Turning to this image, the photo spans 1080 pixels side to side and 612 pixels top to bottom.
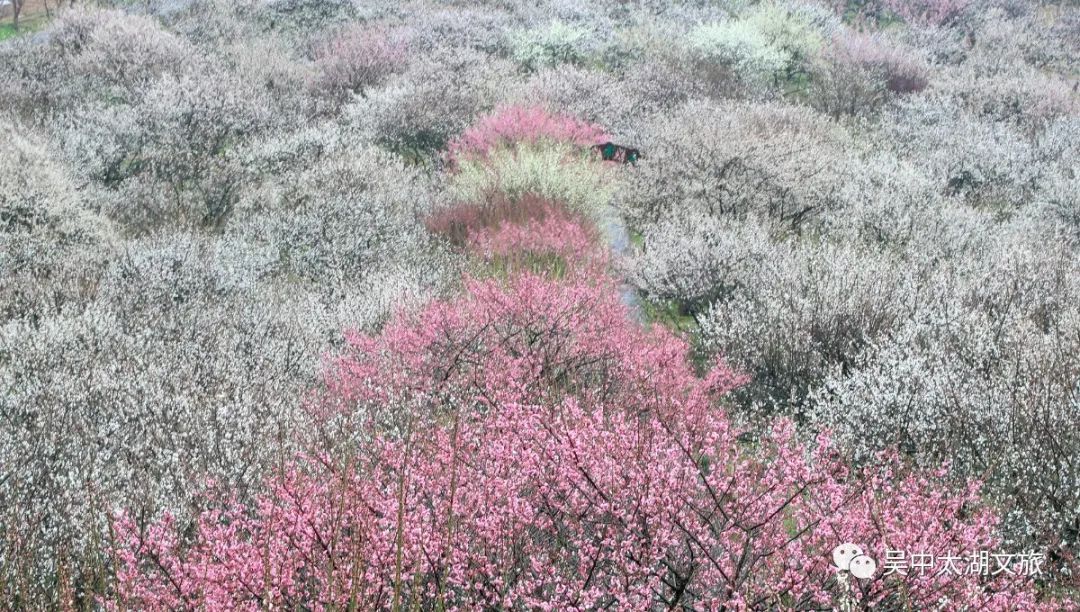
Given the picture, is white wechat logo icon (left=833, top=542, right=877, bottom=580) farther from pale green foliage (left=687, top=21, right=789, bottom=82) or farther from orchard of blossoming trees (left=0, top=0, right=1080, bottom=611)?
pale green foliage (left=687, top=21, right=789, bottom=82)

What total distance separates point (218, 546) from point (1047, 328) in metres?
18.6

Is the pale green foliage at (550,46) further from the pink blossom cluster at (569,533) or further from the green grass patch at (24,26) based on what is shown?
the pink blossom cluster at (569,533)

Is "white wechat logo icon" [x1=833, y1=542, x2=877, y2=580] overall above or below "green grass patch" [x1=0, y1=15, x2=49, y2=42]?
above

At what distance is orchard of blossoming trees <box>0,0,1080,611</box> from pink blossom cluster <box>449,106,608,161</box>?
23 cm

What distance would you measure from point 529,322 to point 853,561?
1204 centimetres

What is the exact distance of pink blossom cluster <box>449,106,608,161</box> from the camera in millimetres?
33531

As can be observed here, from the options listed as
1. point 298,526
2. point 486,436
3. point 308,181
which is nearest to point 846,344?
point 486,436

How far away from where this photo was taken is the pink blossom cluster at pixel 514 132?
33531 millimetres

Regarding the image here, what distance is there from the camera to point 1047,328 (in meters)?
18.3

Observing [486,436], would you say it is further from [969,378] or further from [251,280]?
[251,280]

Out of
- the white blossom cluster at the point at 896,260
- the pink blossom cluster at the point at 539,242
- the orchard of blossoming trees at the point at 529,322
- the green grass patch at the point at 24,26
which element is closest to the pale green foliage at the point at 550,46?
the orchard of blossoming trees at the point at 529,322

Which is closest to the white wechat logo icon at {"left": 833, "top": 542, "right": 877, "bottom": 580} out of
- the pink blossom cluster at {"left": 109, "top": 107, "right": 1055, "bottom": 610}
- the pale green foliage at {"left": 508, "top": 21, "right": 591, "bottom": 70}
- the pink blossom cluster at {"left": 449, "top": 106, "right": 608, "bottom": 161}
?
the pink blossom cluster at {"left": 109, "top": 107, "right": 1055, "bottom": 610}

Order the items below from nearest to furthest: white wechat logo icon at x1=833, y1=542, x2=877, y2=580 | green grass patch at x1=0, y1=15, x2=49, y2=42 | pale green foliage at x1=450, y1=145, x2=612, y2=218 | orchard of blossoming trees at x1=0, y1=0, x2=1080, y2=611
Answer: white wechat logo icon at x1=833, y1=542, x2=877, y2=580 → orchard of blossoming trees at x1=0, y1=0, x2=1080, y2=611 → pale green foliage at x1=450, y1=145, x2=612, y2=218 → green grass patch at x1=0, y1=15, x2=49, y2=42

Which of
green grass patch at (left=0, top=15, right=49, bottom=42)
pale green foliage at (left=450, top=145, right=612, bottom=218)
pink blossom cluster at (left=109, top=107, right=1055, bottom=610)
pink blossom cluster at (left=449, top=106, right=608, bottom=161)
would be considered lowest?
green grass patch at (left=0, top=15, right=49, bottom=42)
